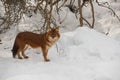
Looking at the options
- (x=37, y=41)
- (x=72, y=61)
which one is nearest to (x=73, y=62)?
(x=72, y=61)

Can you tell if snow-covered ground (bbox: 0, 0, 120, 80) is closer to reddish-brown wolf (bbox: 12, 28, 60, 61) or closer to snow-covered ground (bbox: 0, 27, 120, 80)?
snow-covered ground (bbox: 0, 27, 120, 80)

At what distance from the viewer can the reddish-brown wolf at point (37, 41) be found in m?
5.32

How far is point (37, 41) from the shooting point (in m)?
5.50

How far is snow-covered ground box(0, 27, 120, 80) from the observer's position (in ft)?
15.8

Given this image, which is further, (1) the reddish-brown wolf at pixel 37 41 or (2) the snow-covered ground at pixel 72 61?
(1) the reddish-brown wolf at pixel 37 41

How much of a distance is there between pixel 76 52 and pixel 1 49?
153 centimetres

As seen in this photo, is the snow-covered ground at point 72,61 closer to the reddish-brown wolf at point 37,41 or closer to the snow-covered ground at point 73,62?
the snow-covered ground at point 73,62

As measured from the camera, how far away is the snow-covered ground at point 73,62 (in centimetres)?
480

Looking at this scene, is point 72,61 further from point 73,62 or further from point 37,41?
point 37,41

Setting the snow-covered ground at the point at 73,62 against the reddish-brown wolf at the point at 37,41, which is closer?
the snow-covered ground at the point at 73,62

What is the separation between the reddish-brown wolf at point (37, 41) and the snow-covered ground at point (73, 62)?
16cm

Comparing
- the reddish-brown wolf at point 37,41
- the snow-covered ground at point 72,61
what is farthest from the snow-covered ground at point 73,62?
the reddish-brown wolf at point 37,41

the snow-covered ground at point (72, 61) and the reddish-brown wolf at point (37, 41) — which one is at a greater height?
the reddish-brown wolf at point (37, 41)

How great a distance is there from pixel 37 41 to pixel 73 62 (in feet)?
2.07
